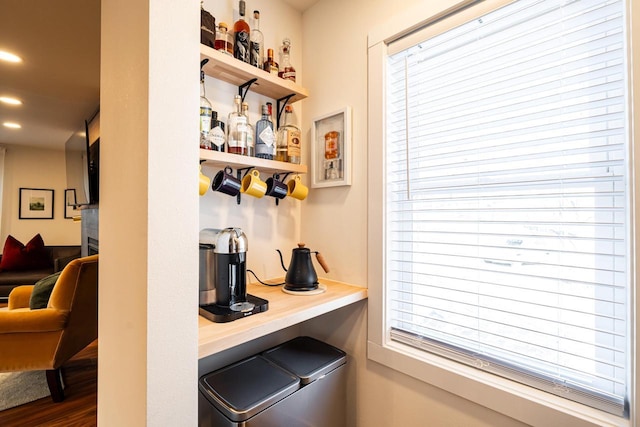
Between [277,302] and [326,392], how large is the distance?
1.45 feet

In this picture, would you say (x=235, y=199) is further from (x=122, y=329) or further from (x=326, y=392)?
(x=326, y=392)

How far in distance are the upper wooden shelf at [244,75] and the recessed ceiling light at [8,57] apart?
134cm

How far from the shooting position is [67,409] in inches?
65.0

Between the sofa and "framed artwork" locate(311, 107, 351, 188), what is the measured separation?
1.88 metres

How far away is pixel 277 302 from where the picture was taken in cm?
108

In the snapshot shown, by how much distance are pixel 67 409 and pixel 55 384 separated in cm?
17

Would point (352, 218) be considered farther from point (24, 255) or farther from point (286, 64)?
point (24, 255)

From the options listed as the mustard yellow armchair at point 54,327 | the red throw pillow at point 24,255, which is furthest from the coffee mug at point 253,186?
the red throw pillow at point 24,255

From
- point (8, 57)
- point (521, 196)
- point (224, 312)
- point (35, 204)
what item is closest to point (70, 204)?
point (35, 204)

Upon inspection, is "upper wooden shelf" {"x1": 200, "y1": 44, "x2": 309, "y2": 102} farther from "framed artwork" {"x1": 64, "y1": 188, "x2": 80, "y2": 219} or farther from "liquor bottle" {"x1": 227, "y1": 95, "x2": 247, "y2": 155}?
"framed artwork" {"x1": 64, "y1": 188, "x2": 80, "y2": 219}

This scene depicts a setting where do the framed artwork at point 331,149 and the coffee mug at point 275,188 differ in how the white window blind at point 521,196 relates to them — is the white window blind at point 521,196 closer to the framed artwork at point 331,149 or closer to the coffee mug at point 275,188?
the framed artwork at point 331,149

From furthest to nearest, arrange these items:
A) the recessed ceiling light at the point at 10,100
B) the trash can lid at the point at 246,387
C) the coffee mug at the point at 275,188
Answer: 1. the recessed ceiling light at the point at 10,100
2. the coffee mug at the point at 275,188
3. the trash can lid at the point at 246,387

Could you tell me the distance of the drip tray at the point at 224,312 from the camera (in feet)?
2.85

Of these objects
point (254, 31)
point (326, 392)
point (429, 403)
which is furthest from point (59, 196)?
point (429, 403)
